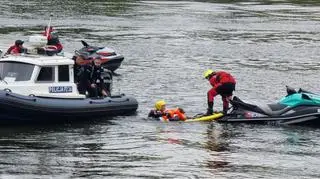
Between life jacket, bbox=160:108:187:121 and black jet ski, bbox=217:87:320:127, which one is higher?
black jet ski, bbox=217:87:320:127

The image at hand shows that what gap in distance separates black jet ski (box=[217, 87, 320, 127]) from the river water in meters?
0.33

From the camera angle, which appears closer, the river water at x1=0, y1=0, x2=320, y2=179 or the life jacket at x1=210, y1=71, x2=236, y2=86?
the river water at x1=0, y1=0, x2=320, y2=179

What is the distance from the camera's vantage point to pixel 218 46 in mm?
44812

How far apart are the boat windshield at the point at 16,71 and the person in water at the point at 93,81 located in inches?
78.5

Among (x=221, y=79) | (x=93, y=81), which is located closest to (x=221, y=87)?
(x=221, y=79)

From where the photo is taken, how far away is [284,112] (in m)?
22.7

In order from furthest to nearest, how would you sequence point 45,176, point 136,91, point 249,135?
point 136,91, point 249,135, point 45,176

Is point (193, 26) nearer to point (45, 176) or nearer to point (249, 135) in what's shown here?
point (249, 135)

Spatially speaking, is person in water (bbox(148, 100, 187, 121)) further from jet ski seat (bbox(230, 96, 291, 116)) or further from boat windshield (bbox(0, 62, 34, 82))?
boat windshield (bbox(0, 62, 34, 82))

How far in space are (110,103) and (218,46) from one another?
74.5 feet

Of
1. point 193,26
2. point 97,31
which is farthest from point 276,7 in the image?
point 97,31

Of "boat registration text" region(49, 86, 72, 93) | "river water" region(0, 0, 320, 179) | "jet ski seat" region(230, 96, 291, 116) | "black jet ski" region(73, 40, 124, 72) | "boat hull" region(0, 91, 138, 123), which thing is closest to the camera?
"river water" region(0, 0, 320, 179)

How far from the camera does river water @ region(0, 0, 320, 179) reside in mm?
16953

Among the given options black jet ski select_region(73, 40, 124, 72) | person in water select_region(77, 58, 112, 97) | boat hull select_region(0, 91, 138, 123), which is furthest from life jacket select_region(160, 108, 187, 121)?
black jet ski select_region(73, 40, 124, 72)
